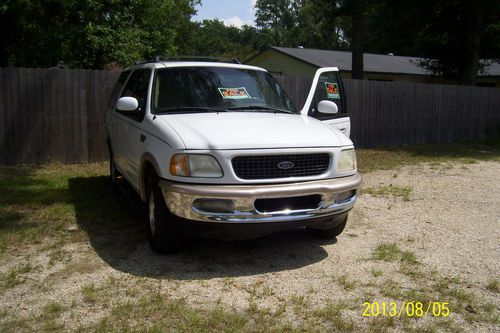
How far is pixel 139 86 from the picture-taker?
594 cm

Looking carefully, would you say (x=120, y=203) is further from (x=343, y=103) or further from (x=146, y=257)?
(x=343, y=103)

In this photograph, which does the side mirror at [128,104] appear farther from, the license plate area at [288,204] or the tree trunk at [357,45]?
the tree trunk at [357,45]

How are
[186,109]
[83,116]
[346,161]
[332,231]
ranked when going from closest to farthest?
[346,161] → [186,109] → [332,231] → [83,116]

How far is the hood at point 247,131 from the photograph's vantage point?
4.24 metres

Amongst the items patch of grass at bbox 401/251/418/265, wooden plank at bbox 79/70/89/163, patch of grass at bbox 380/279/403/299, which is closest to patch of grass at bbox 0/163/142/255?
wooden plank at bbox 79/70/89/163

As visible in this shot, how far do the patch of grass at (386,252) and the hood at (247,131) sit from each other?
118cm

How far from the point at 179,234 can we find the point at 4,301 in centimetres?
154

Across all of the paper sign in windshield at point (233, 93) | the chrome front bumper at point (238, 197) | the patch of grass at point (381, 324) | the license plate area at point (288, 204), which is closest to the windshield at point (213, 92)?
the paper sign in windshield at point (233, 93)

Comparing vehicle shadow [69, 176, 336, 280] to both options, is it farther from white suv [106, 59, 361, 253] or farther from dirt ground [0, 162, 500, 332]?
white suv [106, 59, 361, 253]

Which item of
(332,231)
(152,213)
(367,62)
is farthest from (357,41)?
(152,213)

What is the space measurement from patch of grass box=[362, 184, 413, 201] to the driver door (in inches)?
49.9

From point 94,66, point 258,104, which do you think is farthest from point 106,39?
point 258,104

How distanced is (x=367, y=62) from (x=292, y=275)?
26.4 metres

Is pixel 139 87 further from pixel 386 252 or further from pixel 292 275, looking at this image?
pixel 386 252
